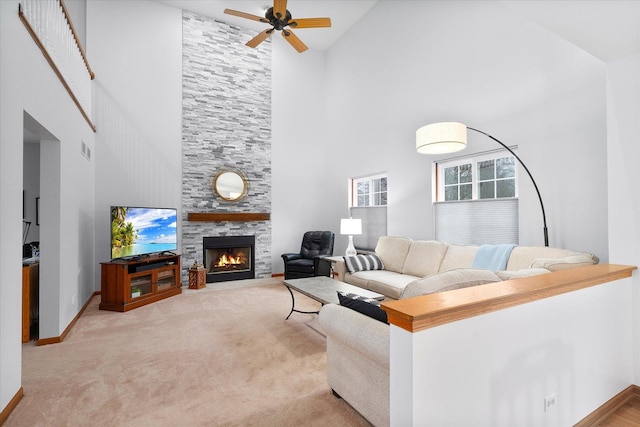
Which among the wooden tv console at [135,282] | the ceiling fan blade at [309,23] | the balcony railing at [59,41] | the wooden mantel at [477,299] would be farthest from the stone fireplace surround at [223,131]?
the wooden mantel at [477,299]

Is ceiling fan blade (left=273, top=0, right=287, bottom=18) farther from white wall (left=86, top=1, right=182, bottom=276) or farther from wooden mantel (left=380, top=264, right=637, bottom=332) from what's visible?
wooden mantel (left=380, top=264, right=637, bottom=332)

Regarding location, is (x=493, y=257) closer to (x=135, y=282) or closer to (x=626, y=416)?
(x=626, y=416)

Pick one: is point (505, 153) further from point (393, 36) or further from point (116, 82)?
point (116, 82)

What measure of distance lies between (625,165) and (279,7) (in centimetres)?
382

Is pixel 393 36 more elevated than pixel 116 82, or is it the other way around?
pixel 393 36

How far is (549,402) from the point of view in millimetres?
1640

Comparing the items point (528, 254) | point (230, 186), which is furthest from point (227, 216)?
point (528, 254)

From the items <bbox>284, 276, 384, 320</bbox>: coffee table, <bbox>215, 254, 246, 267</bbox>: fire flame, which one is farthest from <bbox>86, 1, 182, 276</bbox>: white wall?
<bbox>284, 276, 384, 320</bbox>: coffee table

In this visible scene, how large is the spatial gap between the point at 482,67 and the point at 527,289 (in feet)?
10.8

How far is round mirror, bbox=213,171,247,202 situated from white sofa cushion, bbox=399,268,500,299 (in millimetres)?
5039

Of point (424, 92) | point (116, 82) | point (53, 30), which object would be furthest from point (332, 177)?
point (53, 30)

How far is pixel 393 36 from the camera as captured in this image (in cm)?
529

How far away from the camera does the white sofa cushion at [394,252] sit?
449cm

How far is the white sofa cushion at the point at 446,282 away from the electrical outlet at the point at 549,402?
2.03ft
